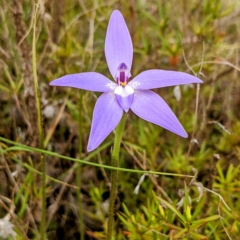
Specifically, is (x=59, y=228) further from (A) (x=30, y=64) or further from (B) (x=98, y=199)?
(A) (x=30, y=64)

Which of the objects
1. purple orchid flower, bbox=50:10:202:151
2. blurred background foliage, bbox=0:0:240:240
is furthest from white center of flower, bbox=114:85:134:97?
blurred background foliage, bbox=0:0:240:240

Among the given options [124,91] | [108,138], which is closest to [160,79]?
[124,91]

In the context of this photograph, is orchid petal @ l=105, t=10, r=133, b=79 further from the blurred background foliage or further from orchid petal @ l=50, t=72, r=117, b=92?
the blurred background foliage

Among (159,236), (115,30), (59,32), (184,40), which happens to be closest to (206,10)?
(184,40)

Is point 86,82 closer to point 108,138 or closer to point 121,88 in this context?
point 121,88

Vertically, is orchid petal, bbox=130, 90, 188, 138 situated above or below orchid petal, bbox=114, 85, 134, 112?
below

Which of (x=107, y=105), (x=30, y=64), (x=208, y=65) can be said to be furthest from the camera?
(x=208, y=65)

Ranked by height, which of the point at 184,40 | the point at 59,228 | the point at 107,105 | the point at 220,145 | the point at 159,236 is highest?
the point at 184,40
